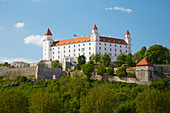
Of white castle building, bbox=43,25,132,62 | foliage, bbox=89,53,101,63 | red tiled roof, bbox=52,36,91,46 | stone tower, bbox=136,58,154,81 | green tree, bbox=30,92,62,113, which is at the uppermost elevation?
red tiled roof, bbox=52,36,91,46

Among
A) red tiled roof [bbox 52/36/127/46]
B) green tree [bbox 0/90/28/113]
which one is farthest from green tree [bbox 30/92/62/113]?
red tiled roof [bbox 52/36/127/46]

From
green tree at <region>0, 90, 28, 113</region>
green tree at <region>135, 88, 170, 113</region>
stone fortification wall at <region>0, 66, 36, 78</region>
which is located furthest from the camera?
stone fortification wall at <region>0, 66, 36, 78</region>

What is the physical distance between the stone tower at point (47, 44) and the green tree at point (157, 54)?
1488 inches

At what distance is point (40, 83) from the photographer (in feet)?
213

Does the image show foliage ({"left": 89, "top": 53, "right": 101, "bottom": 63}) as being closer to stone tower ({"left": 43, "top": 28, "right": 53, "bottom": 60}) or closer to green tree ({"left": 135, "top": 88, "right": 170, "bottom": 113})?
stone tower ({"left": 43, "top": 28, "right": 53, "bottom": 60})

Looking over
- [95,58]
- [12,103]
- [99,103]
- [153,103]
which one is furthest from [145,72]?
[12,103]

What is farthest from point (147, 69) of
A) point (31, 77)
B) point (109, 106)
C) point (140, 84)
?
point (31, 77)

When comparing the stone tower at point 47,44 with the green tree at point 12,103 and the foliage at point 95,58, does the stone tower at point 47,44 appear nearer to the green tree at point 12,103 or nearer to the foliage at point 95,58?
the foliage at point 95,58

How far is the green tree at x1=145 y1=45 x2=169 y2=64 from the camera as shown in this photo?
70875mm

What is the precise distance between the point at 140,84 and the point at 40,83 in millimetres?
23618

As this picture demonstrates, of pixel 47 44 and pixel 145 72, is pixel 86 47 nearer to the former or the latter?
pixel 47 44

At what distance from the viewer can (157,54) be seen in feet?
236

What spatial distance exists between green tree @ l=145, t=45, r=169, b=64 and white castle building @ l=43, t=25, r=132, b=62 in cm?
1832

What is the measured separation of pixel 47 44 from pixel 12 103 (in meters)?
61.6
